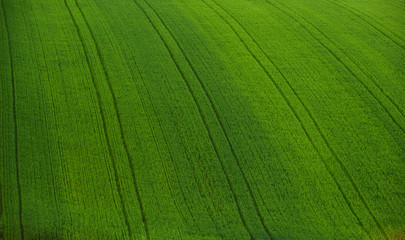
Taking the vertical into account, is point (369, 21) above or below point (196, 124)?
above

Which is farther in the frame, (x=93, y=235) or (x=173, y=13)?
(x=173, y=13)

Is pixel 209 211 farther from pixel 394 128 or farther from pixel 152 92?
pixel 394 128

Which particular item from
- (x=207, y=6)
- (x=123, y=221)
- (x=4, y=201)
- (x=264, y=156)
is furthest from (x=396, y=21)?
(x=4, y=201)

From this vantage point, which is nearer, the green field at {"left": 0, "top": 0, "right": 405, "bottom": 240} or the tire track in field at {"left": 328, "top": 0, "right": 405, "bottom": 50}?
the green field at {"left": 0, "top": 0, "right": 405, "bottom": 240}

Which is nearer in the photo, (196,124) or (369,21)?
(196,124)

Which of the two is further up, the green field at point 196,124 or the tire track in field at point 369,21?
the tire track in field at point 369,21

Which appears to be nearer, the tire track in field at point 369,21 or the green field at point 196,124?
the green field at point 196,124

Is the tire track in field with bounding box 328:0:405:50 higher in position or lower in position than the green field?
higher

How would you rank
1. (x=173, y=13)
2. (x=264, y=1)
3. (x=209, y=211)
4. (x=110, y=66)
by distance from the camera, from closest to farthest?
1. (x=209, y=211)
2. (x=110, y=66)
3. (x=173, y=13)
4. (x=264, y=1)
